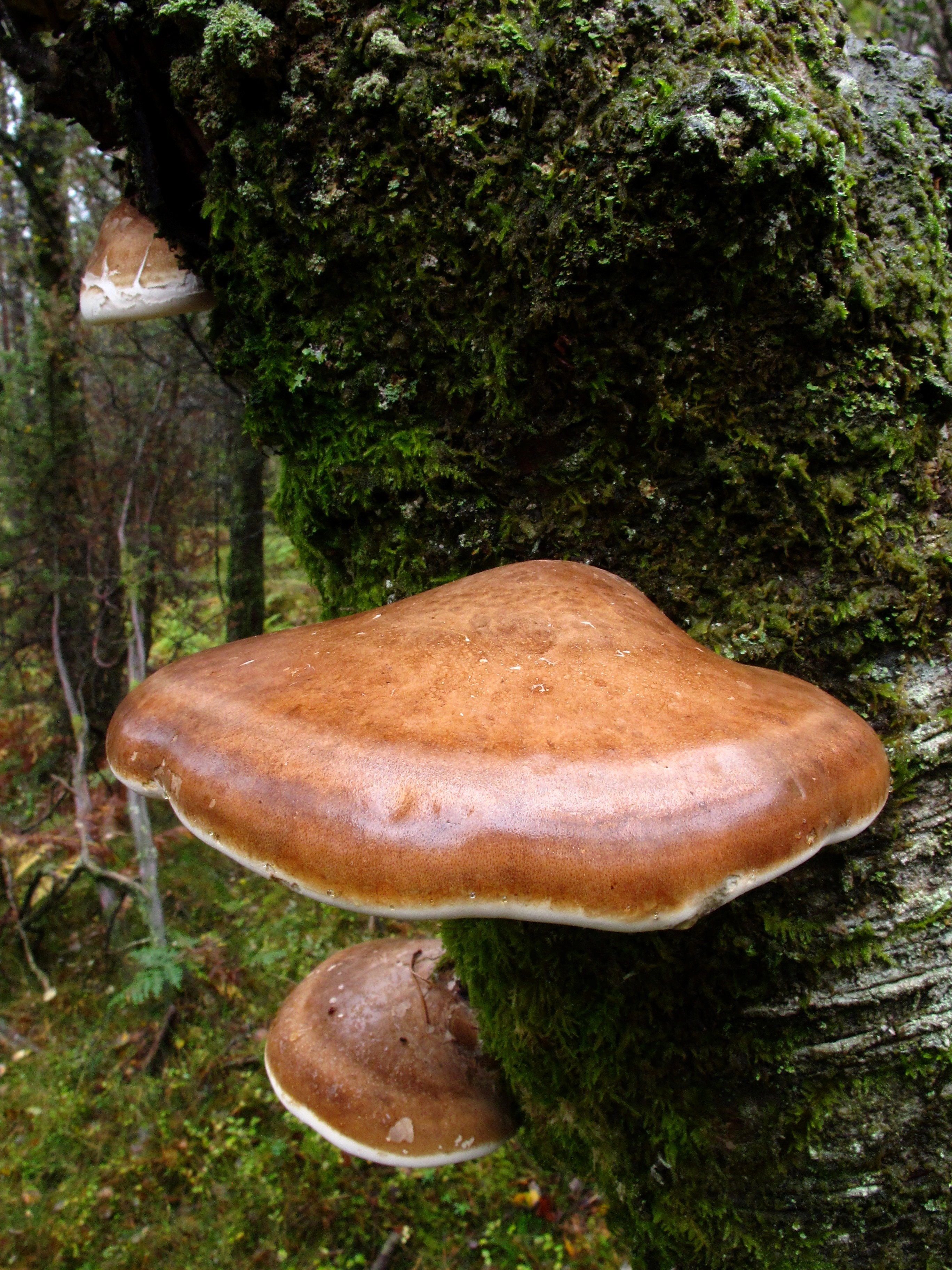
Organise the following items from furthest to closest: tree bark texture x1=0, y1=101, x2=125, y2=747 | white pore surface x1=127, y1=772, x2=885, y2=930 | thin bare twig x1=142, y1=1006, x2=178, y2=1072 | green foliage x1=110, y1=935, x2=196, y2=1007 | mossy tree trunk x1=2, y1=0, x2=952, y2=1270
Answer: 1. tree bark texture x1=0, y1=101, x2=125, y2=747
2. thin bare twig x1=142, y1=1006, x2=178, y2=1072
3. green foliage x1=110, y1=935, x2=196, y2=1007
4. mossy tree trunk x1=2, y1=0, x2=952, y2=1270
5. white pore surface x1=127, y1=772, x2=885, y2=930

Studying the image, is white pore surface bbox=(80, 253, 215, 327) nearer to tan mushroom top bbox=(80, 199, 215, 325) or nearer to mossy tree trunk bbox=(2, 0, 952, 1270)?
tan mushroom top bbox=(80, 199, 215, 325)

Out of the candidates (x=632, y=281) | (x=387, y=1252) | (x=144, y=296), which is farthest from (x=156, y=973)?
(x=632, y=281)

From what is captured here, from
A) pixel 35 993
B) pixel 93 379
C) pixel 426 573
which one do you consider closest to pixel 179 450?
pixel 93 379

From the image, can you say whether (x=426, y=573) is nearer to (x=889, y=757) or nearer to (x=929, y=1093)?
(x=889, y=757)

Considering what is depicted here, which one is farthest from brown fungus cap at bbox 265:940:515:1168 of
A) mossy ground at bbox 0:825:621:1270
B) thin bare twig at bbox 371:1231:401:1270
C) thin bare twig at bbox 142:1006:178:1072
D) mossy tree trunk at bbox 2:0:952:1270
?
thin bare twig at bbox 142:1006:178:1072

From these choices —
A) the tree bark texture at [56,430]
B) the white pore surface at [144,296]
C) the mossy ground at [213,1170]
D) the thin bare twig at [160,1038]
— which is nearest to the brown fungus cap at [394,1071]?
the white pore surface at [144,296]

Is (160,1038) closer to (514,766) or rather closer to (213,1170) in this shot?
(213,1170)
